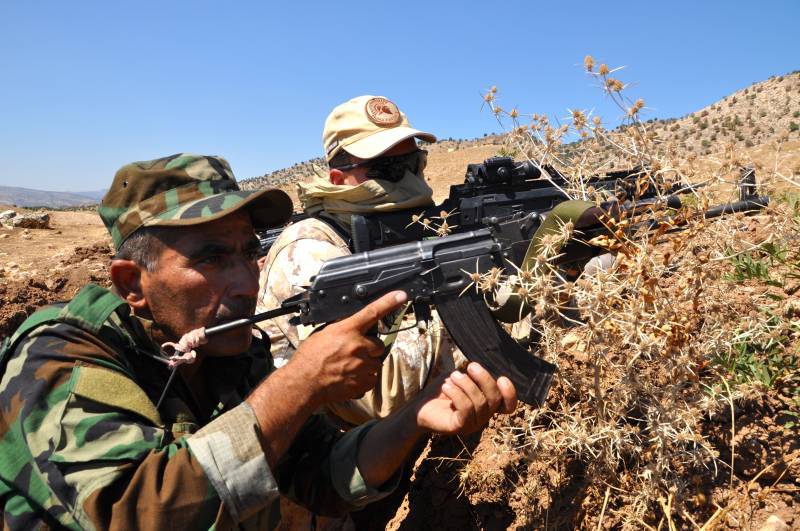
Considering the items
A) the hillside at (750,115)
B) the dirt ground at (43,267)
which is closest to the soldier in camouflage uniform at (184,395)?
→ the dirt ground at (43,267)

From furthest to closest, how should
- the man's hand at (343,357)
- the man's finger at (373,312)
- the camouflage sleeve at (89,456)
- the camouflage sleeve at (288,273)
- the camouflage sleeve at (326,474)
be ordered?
the camouflage sleeve at (288,273), the camouflage sleeve at (326,474), the man's finger at (373,312), the man's hand at (343,357), the camouflage sleeve at (89,456)

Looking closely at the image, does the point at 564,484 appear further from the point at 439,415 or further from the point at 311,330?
the point at 311,330

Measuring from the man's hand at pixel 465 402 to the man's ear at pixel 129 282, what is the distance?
3.46ft

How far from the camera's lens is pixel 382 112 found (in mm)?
3578

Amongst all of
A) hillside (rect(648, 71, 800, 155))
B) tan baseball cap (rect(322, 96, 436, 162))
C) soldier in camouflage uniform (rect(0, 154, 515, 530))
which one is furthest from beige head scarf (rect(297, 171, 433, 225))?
hillside (rect(648, 71, 800, 155))

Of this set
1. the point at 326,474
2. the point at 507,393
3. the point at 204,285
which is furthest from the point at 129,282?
the point at 507,393

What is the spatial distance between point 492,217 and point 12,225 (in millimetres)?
15040

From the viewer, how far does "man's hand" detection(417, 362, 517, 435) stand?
5.88ft

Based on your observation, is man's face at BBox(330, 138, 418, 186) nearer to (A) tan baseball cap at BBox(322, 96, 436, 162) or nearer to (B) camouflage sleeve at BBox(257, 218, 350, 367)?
(A) tan baseball cap at BBox(322, 96, 436, 162)

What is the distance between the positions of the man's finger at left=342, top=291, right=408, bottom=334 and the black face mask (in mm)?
1818

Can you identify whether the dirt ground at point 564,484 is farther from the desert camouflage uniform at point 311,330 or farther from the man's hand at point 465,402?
the desert camouflage uniform at point 311,330

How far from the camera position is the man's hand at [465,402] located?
5.88 ft

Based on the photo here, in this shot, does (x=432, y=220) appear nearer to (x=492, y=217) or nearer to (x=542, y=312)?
(x=492, y=217)

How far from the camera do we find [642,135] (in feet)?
6.03
